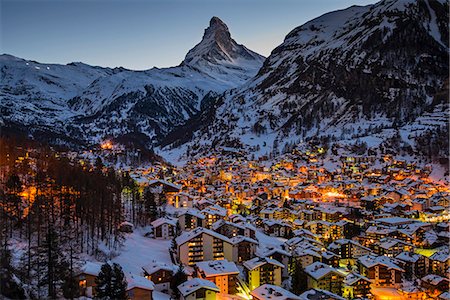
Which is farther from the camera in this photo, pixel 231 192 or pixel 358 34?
pixel 358 34

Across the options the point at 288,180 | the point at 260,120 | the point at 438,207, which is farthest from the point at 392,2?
the point at 438,207

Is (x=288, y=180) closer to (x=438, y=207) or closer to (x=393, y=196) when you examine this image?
(x=393, y=196)

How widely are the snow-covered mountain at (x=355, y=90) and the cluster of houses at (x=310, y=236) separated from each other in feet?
103

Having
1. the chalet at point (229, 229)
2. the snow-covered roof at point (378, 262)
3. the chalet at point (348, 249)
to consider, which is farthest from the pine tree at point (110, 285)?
the chalet at point (348, 249)

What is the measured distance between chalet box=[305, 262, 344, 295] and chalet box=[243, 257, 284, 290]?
2.74 meters

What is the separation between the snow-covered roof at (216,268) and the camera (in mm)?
27581

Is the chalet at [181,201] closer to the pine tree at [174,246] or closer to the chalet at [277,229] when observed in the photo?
the chalet at [277,229]

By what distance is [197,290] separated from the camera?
23.8m

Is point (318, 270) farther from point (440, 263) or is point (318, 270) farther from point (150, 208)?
point (150, 208)

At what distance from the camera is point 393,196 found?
2530 inches

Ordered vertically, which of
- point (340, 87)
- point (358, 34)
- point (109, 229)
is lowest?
point (109, 229)

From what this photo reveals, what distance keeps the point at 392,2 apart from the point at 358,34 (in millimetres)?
19238

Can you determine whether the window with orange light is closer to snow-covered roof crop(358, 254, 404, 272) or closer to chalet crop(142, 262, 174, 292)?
chalet crop(142, 262, 174, 292)

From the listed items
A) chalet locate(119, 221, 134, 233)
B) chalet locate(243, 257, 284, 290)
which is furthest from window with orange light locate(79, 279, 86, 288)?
chalet locate(243, 257, 284, 290)
